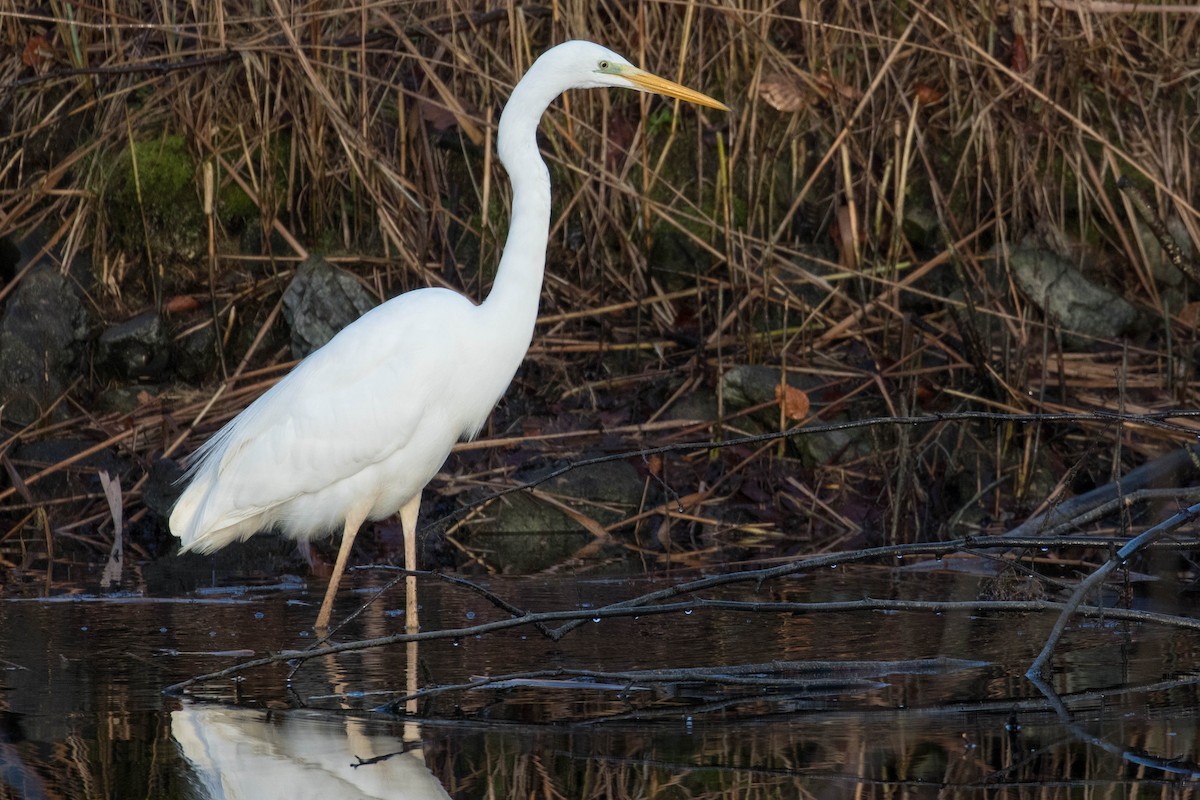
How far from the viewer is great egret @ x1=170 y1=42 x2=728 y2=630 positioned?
15.3 feet

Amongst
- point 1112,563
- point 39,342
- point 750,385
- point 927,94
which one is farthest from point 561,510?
point 1112,563

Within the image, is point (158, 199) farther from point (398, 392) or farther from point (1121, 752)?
point (1121, 752)

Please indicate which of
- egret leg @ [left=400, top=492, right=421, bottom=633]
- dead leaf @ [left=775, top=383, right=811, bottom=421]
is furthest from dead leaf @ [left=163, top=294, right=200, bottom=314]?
dead leaf @ [left=775, top=383, right=811, bottom=421]

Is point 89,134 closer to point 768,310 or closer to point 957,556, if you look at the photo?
point 768,310

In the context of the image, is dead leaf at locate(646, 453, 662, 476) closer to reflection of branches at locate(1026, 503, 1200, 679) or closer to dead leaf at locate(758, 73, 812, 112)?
dead leaf at locate(758, 73, 812, 112)

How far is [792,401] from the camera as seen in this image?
6.04 metres

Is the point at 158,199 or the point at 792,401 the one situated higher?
the point at 158,199

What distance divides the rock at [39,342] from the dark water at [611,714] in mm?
2518

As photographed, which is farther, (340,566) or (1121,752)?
(340,566)

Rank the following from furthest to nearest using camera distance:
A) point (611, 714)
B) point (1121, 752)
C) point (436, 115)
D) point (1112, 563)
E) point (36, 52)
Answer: point (36, 52) → point (436, 115) → point (611, 714) → point (1112, 563) → point (1121, 752)

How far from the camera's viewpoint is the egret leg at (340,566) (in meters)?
4.43

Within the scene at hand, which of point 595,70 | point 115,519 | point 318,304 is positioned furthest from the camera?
point 318,304

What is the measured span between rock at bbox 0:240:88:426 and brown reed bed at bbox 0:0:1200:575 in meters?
0.10

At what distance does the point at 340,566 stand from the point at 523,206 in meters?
1.25
